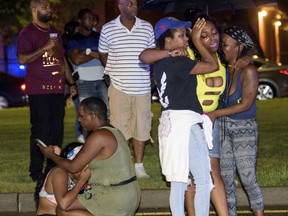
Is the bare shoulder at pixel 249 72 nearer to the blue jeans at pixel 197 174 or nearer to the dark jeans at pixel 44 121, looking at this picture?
the blue jeans at pixel 197 174

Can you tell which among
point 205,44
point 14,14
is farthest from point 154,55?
point 14,14

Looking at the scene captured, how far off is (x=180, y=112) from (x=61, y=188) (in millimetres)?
1258

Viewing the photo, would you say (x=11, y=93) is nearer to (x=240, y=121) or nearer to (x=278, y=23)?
(x=278, y=23)

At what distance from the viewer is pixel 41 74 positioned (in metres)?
11.4

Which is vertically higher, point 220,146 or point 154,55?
point 154,55

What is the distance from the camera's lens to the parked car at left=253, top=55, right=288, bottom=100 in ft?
87.8

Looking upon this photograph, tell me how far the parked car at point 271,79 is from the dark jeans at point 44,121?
1565cm

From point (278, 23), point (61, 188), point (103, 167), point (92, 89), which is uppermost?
point (103, 167)

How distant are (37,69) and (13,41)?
90.7 ft

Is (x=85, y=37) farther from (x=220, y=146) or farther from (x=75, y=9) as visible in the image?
(x=75, y=9)

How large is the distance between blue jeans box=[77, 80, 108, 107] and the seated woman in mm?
4467

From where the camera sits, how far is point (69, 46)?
13453mm

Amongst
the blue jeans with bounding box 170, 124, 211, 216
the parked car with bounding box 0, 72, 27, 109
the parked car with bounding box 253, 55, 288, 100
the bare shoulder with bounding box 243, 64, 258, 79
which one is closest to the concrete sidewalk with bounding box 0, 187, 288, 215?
the bare shoulder with bounding box 243, 64, 258, 79

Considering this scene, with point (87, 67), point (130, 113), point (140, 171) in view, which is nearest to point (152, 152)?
point (87, 67)
